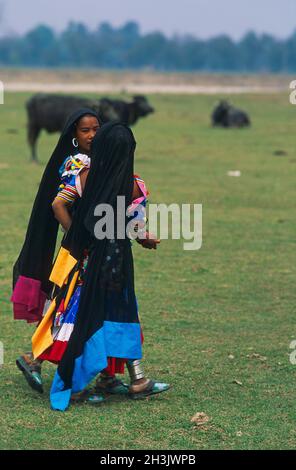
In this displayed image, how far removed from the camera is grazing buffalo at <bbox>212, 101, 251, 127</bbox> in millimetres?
28438

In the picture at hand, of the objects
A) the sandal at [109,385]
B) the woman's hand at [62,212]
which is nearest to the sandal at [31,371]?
the sandal at [109,385]

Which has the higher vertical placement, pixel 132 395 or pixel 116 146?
pixel 116 146

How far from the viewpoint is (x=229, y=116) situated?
28.5 metres

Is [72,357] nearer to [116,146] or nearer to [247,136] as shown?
[116,146]

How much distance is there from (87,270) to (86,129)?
28.2 inches

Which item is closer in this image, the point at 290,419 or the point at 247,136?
the point at 290,419

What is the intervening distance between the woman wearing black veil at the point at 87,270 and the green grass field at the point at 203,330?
9.0 inches

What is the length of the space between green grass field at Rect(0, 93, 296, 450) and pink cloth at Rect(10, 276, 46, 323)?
417 mm

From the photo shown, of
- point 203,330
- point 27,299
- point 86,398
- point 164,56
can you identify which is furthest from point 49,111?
point 164,56

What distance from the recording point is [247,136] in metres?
25.5

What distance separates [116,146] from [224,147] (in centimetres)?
1711

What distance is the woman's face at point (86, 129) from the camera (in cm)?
550

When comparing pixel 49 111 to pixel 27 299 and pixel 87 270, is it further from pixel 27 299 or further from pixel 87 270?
pixel 87 270
